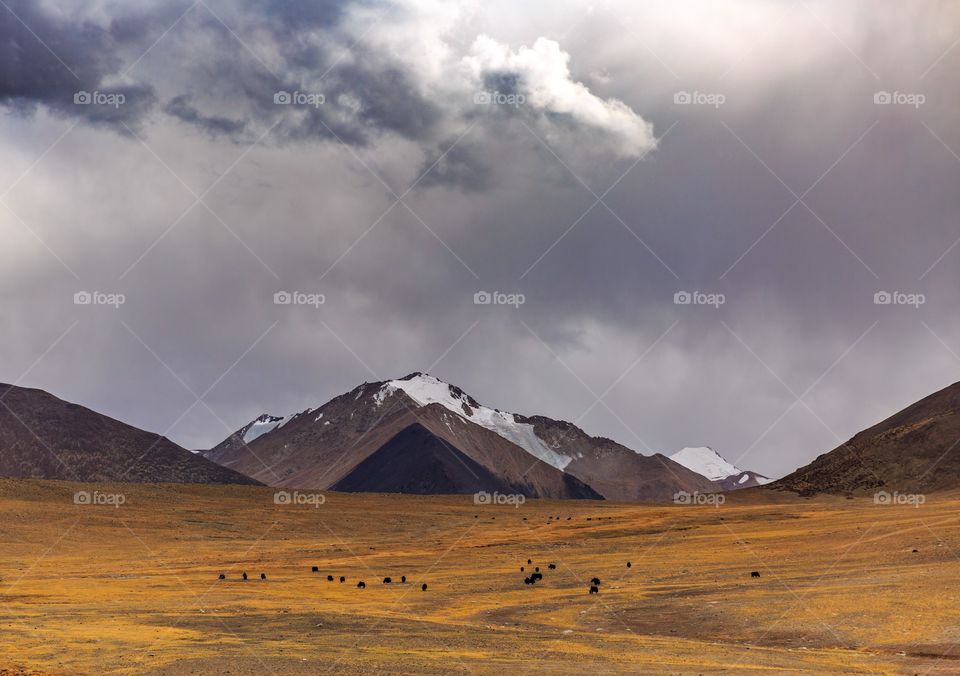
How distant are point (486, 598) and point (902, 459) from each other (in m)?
117

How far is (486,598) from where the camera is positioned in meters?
46.4

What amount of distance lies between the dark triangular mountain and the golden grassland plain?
168ft

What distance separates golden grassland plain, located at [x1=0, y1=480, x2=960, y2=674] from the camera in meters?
28.9

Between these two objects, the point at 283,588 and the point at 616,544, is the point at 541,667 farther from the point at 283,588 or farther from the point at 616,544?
the point at 616,544

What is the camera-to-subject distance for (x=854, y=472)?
151625 mm

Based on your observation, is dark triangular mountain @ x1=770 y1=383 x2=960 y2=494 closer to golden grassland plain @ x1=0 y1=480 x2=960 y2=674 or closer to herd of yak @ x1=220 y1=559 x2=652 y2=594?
golden grassland plain @ x1=0 y1=480 x2=960 y2=674

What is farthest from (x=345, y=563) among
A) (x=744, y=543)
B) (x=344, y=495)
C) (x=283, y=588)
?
(x=344, y=495)

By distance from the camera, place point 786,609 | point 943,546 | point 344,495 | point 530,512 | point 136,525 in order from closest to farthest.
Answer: point 786,609 → point 943,546 → point 136,525 → point 530,512 → point 344,495

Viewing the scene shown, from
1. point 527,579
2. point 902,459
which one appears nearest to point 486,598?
point 527,579

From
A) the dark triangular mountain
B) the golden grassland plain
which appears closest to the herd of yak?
the golden grassland plain

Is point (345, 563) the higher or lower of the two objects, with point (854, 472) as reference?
lower

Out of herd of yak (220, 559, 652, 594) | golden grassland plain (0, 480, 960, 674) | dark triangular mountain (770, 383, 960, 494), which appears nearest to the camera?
golden grassland plain (0, 480, 960, 674)

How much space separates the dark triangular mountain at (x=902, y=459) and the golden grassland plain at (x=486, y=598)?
51.1m

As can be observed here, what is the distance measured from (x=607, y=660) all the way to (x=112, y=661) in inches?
567
